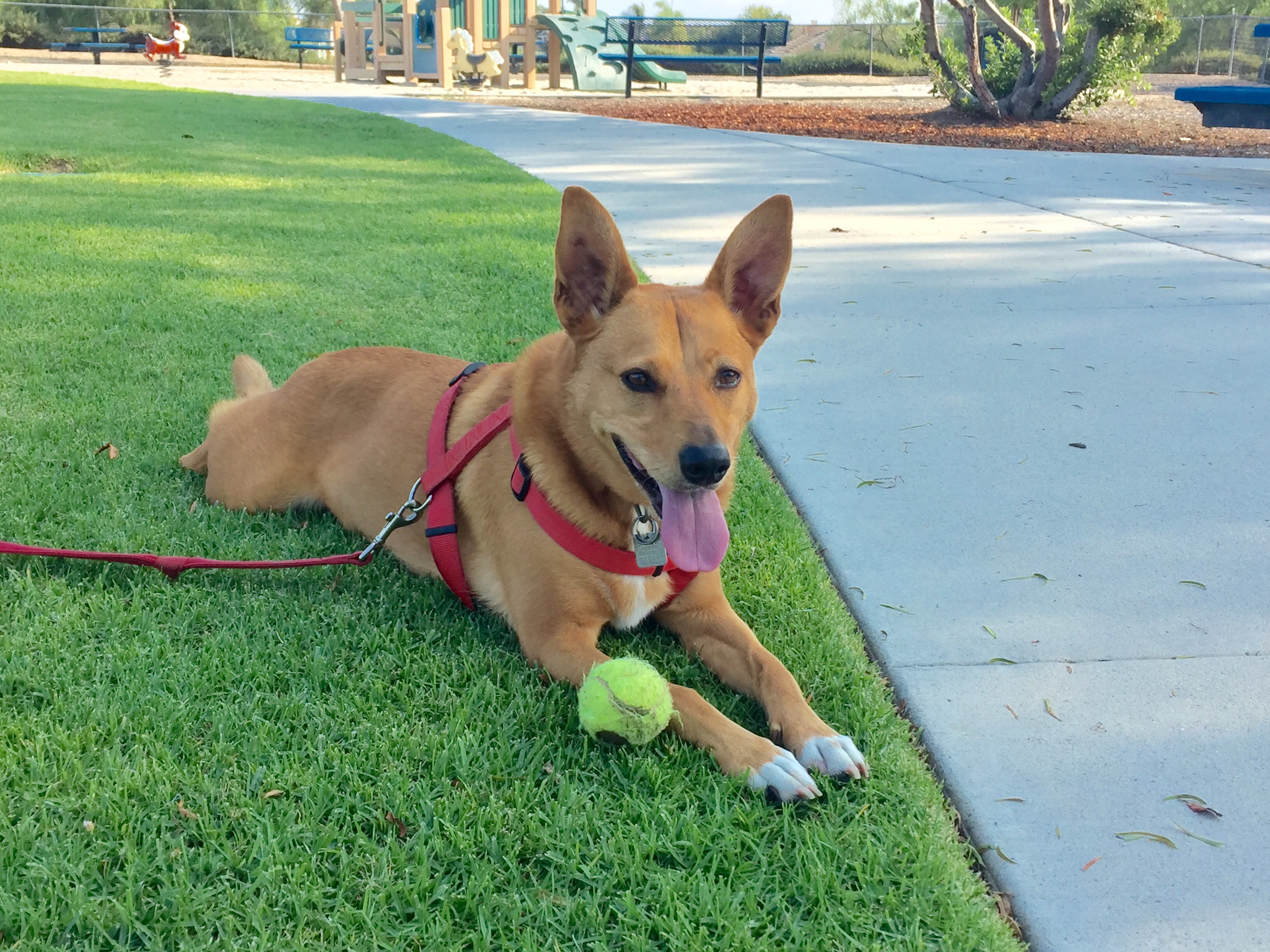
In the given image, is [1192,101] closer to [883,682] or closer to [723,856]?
[883,682]

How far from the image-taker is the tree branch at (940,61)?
1631cm

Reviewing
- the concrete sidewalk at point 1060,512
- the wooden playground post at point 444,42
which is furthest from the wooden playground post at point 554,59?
the concrete sidewalk at point 1060,512

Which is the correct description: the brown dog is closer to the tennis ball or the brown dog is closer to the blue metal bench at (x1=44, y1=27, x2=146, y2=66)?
the tennis ball

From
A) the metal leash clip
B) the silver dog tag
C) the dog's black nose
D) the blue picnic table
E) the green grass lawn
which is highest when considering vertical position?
the blue picnic table

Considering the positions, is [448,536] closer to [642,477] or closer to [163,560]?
[642,477]

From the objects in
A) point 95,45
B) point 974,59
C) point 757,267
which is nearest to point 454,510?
point 757,267

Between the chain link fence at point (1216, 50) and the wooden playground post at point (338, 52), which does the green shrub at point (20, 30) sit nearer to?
the wooden playground post at point (338, 52)

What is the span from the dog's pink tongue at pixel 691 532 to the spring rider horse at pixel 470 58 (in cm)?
2697

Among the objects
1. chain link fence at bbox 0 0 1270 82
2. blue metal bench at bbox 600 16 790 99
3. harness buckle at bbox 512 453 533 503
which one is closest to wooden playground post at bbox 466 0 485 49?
blue metal bench at bbox 600 16 790 99

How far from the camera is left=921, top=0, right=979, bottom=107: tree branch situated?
1631cm


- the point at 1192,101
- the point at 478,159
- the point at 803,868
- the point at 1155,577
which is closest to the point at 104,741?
the point at 803,868

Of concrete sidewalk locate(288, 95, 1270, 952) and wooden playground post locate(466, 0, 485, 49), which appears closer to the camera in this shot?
concrete sidewalk locate(288, 95, 1270, 952)

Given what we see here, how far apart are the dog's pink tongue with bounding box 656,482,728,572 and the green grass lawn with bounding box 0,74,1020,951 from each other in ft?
1.18

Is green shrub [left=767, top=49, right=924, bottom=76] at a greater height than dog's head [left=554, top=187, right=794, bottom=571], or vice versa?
green shrub [left=767, top=49, right=924, bottom=76]
